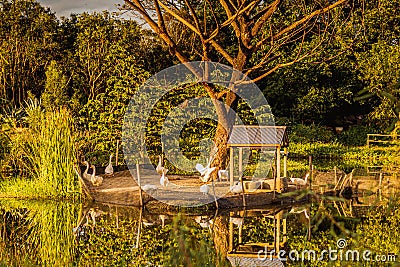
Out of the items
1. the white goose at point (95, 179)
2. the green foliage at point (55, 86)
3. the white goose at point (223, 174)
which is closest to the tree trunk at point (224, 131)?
the white goose at point (223, 174)

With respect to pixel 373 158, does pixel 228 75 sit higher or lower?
higher

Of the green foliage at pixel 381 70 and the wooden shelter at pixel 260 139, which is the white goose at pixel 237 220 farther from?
the green foliage at pixel 381 70

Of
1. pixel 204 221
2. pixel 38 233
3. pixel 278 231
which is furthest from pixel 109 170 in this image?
pixel 278 231

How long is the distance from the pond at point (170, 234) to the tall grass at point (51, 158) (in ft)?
1.26

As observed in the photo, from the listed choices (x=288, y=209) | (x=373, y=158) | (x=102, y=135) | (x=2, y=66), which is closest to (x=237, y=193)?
(x=288, y=209)

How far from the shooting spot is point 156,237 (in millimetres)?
8391

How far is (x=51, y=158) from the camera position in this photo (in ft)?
37.3

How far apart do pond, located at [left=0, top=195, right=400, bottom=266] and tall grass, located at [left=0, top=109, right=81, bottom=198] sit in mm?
384

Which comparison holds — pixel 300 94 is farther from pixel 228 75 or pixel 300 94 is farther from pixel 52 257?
pixel 52 257

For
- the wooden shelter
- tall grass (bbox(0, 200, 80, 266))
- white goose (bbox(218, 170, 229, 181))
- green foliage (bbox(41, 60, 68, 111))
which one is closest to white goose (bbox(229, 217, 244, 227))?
the wooden shelter

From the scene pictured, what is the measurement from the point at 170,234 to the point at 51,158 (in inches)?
175

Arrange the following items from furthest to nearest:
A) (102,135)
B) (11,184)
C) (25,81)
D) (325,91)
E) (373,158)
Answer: (325,91) < (25,81) < (373,158) < (102,135) < (11,184)

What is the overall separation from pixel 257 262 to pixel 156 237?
1.72m

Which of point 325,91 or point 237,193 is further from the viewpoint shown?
point 325,91
